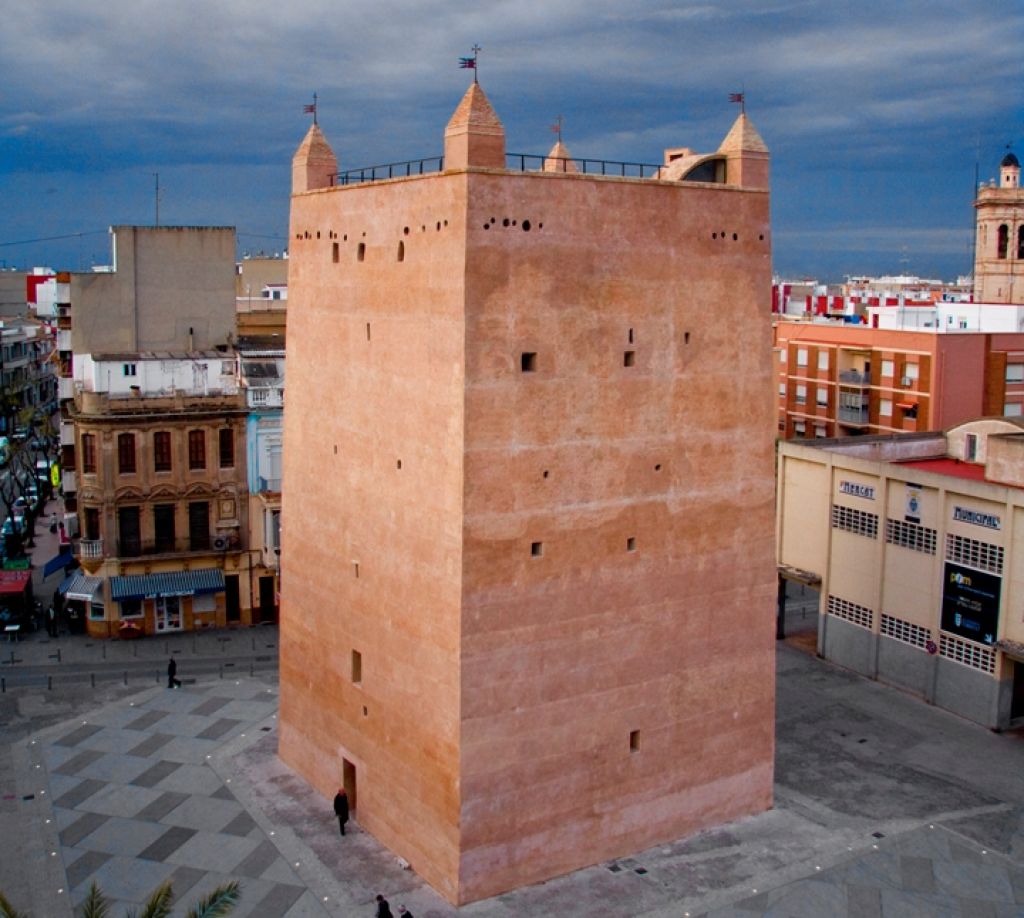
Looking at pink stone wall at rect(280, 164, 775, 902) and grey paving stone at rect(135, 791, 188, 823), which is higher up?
pink stone wall at rect(280, 164, 775, 902)

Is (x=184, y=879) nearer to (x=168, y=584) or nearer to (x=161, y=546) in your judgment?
(x=168, y=584)

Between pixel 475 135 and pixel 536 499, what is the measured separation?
26.8 ft

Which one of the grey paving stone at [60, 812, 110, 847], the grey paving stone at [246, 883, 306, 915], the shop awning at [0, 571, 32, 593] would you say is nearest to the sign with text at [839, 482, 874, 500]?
the grey paving stone at [246, 883, 306, 915]

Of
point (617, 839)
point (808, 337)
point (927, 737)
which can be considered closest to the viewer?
point (617, 839)

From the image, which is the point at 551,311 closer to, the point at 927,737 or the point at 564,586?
the point at 564,586

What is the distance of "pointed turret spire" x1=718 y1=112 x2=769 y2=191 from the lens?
3025 cm

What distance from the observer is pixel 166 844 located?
3066cm

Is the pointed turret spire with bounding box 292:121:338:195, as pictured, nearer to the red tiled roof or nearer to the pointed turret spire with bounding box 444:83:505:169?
the pointed turret spire with bounding box 444:83:505:169

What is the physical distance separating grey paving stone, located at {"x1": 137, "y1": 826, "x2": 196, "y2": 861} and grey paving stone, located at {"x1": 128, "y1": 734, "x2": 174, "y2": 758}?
18.3 feet

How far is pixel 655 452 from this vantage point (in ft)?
96.2

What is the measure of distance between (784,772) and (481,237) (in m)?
18.9

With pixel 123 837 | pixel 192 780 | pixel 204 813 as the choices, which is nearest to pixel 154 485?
pixel 192 780

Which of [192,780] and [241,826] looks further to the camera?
[192,780]

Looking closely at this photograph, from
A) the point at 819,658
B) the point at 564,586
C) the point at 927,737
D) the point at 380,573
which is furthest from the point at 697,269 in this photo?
the point at 819,658
